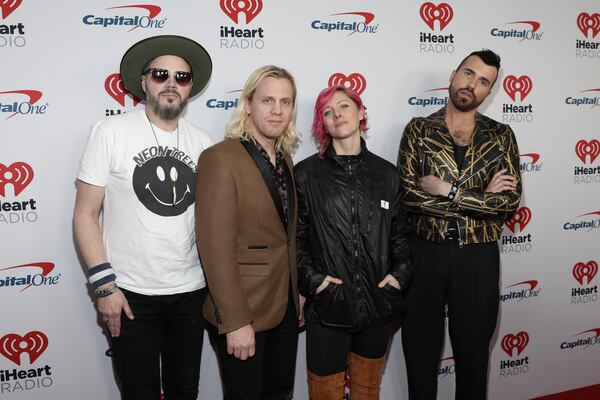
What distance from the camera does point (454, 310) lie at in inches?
96.3

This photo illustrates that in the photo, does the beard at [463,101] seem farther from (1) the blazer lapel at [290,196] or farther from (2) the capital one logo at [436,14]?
(1) the blazer lapel at [290,196]

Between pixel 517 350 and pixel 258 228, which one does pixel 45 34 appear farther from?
pixel 517 350

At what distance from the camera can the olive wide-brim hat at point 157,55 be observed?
2.06 m

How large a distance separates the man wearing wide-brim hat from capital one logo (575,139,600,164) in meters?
2.85

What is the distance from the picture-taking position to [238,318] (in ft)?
5.98

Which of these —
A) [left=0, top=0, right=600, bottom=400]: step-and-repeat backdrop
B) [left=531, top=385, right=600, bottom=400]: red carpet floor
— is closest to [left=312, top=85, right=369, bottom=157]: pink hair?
[left=0, top=0, right=600, bottom=400]: step-and-repeat backdrop

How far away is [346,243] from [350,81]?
1.14 m

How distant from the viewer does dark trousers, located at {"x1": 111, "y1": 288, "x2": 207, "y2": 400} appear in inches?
76.9

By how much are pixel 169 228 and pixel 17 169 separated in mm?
949

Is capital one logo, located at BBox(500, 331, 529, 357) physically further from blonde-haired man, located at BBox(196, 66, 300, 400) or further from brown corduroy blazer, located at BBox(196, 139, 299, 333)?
brown corduroy blazer, located at BBox(196, 139, 299, 333)

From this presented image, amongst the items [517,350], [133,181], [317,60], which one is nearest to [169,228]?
[133,181]

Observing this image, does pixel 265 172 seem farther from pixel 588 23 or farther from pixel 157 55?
pixel 588 23

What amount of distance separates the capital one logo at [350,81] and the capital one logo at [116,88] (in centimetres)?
117

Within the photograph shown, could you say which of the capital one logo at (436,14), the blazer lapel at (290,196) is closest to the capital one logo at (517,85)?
the capital one logo at (436,14)
